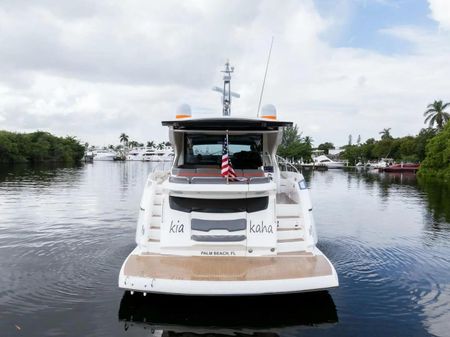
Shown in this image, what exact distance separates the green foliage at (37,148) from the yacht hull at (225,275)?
87.3 m

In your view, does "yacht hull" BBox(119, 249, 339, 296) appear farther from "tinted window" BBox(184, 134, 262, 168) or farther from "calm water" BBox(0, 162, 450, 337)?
"tinted window" BBox(184, 134, 262, 168)

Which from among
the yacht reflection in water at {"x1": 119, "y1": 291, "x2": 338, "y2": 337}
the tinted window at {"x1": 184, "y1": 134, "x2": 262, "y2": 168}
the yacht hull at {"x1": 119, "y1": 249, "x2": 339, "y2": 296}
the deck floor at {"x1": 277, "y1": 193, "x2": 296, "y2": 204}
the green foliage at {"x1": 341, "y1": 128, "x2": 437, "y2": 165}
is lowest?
the yacht reflection in water at {"x1": 119, "y1": 291, "x2": 338, "y2": 337}

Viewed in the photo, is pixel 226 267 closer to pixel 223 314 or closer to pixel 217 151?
pixel 223 314

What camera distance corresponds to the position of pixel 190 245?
7.47m

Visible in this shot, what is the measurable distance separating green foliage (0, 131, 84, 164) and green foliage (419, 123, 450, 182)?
7686cm

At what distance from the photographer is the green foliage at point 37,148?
85.1 m

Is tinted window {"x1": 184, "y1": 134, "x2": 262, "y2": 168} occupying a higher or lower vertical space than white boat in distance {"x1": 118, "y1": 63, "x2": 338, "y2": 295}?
higher

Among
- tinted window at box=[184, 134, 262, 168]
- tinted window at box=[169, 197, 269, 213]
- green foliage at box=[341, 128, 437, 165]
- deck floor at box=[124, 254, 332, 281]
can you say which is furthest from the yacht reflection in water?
green foliage at box=[341, 128, 437, 165]

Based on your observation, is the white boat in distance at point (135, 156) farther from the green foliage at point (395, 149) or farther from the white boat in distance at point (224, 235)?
the white boat in distance at point (224, 235)

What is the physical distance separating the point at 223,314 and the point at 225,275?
799mm

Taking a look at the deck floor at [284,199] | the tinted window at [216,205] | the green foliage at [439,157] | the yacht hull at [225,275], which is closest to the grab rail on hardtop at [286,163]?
the deck floor at [284,199]

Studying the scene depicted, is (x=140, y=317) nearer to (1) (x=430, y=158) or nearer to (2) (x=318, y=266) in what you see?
(2) (x=318, y=266)

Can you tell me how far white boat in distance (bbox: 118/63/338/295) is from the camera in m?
6.38

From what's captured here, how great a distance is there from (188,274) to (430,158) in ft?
206
